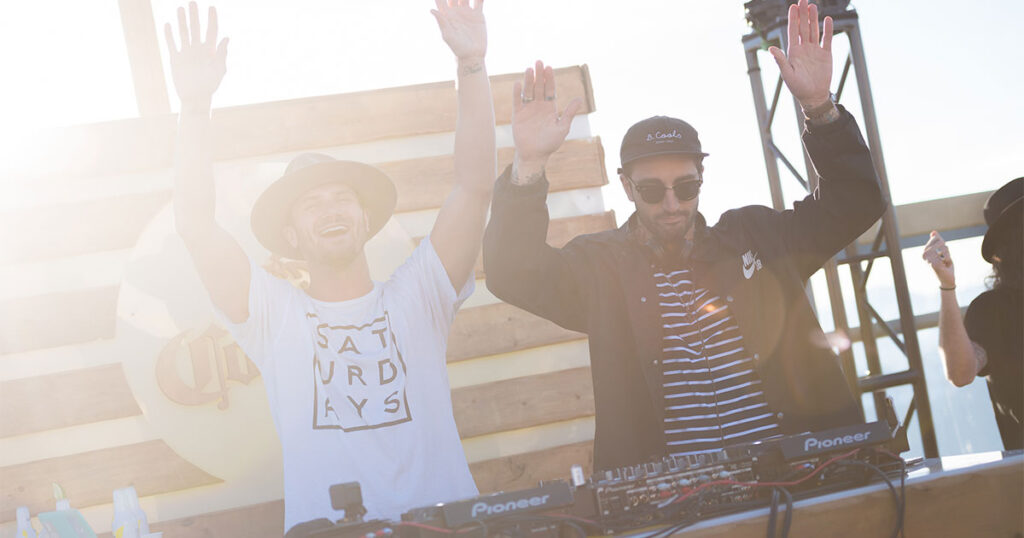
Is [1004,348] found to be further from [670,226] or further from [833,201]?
[670,226]

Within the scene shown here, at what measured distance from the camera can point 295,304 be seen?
2607mm

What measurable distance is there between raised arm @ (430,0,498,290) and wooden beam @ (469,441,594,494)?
99 centimetres

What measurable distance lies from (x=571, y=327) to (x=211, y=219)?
43.7 inches

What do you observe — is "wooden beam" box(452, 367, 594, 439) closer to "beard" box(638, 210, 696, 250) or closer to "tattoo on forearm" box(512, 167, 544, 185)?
"beard" box(638, 210, 696, 250)

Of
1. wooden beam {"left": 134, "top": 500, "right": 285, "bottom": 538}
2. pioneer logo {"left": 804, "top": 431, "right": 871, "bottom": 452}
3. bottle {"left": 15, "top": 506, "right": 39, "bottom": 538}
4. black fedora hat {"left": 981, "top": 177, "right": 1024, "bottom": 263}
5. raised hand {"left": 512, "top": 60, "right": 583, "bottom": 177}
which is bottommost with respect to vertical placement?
wooden beam {"left": 134, "top": 500, "right": 285, "bottom": 538}

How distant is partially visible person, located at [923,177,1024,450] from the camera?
2.67 meters

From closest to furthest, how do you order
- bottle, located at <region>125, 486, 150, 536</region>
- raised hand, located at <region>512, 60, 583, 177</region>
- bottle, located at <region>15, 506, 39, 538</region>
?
raised hand, located at <region>512, 60, 583, 177</region>, bottle, located at <region>125, 486, 150, 536</region>, bottle, located at <region>15, 506, 39, 538</region>

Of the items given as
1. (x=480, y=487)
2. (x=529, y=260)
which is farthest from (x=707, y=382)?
(x=480, y=487)

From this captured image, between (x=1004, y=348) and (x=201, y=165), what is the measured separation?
8.23 feet

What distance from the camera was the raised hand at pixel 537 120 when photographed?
2248 mm

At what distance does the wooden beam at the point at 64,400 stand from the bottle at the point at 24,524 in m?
0.28

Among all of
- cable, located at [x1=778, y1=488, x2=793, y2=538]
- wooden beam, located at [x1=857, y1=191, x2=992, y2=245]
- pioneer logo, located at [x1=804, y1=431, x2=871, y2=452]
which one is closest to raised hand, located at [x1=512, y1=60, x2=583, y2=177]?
pioneer logo, located at [x1=804, y1=431, x2=871, y2=452]

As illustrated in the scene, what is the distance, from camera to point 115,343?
10.8 ft

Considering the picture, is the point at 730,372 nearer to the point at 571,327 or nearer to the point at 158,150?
the point at 571,327
